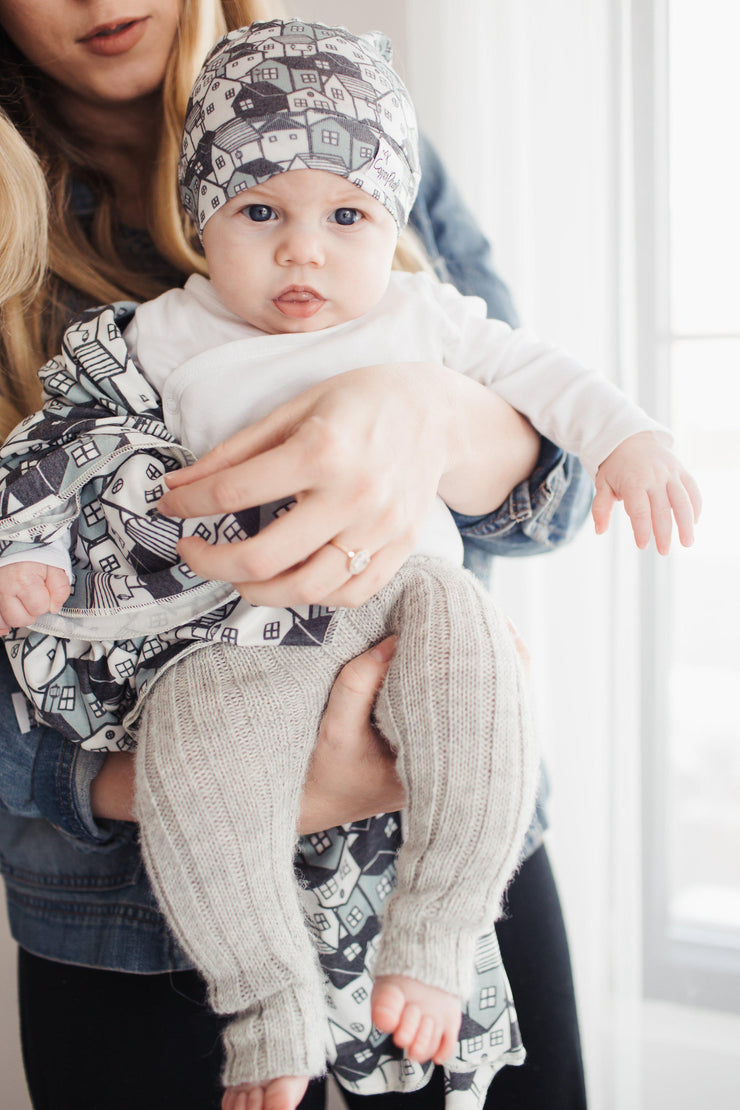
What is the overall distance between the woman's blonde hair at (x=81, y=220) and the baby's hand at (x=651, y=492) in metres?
0.39

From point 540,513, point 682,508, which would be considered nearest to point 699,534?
point 540,513

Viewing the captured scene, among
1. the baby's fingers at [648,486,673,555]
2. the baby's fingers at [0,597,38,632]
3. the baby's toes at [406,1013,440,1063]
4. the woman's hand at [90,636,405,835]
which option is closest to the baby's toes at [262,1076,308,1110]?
the baby's toes at [406,1013,440,1063]

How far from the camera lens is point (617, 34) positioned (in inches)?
51.3

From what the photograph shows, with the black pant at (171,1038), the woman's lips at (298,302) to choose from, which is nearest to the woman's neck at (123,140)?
the woman's lips at (298,302)

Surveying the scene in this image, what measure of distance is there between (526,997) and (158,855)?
54cm

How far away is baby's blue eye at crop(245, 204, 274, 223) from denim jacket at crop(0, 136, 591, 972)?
38 cm

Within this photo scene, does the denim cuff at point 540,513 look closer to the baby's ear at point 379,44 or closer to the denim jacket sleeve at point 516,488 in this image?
the denim jacket sleeve at point 516,488

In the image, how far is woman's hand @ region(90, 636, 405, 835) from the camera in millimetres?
726

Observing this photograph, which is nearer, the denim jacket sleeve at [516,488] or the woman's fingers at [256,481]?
the woman's fingers at [256,481]

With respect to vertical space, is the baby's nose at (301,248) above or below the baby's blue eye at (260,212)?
below

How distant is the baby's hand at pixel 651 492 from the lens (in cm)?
71

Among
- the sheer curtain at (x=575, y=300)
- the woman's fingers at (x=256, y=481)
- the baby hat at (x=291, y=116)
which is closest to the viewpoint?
the woman's fingers at (x=256, y=481)

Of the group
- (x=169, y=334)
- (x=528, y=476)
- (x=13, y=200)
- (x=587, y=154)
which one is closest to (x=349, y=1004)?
(x=528, y=476)

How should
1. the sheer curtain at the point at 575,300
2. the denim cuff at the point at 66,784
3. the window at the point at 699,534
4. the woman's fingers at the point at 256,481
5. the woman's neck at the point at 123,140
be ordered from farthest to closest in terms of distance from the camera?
the window at the point at 699,534 < the sheer curtain at the point at 575,300 < the woman's neck at the point at 123,140 < the denim cuff at the point at 66,784 < the woman's fingers at the point at 256,481
